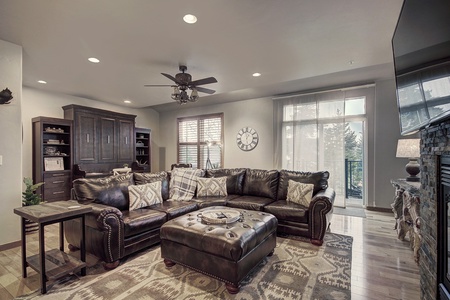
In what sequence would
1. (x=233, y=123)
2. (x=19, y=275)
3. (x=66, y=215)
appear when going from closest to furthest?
(x=66, y=215) → (x=19, y=275) → (x=233, y=123)

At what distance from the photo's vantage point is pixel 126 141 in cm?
601

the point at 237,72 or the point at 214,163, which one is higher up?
the point at 237,72

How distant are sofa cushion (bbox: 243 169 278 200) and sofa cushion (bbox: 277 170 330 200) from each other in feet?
0.35

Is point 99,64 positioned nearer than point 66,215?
No

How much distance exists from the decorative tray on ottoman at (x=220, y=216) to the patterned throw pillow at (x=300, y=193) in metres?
1.23

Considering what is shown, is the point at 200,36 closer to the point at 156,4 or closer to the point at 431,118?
the point at 156,4

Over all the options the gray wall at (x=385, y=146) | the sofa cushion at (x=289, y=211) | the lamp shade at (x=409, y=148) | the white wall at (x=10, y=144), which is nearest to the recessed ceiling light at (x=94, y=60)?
the white wall at (x=10, y=144)

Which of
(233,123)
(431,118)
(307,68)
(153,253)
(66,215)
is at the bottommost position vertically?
(153,253)

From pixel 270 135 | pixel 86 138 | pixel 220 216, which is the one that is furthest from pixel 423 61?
pixel 86 138

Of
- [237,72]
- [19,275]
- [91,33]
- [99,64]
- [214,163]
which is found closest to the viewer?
[19,275]

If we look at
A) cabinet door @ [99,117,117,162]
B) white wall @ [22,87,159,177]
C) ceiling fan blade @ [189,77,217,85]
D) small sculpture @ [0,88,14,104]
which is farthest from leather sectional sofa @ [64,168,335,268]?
white wall @ [22,87,159,177]

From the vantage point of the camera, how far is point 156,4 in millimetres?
2020

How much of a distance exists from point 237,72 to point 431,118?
294 centimetres

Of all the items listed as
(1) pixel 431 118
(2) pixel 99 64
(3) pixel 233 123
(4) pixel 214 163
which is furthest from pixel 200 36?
(4) pixel 214 163
